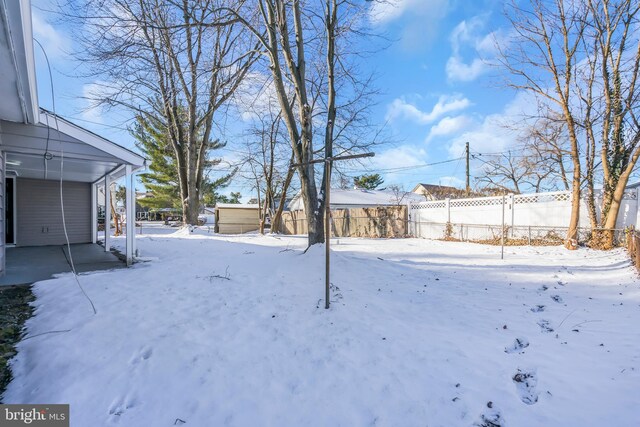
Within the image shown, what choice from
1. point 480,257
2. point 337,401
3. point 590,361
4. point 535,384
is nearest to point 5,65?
point 337,401

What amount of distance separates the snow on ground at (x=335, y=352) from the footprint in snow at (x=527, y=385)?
0.01m

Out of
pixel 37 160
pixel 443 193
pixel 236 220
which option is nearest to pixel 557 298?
pixel 37 160

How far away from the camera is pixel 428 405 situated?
2172mm

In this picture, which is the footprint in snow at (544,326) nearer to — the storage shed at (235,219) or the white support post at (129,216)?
the white support post at (129,216)

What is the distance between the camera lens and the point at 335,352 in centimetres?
290

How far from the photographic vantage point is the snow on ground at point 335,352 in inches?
83.0

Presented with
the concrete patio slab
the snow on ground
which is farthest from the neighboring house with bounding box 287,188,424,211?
the snow on ground

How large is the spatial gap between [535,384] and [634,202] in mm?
8936

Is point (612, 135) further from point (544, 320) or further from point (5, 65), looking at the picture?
point (5, 65)


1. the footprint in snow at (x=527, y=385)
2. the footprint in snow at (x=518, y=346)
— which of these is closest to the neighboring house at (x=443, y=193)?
the footprint in snow at (x=518, y=346)

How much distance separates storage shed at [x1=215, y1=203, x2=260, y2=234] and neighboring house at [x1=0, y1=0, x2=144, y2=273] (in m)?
12.6

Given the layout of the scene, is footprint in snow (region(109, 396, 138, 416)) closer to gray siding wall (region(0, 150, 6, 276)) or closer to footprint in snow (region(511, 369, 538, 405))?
footprint in snow (region(511, 369, 538, 405))

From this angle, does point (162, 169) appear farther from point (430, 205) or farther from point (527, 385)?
point (527, 385)

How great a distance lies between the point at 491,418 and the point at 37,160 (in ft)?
29.7
